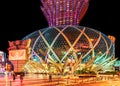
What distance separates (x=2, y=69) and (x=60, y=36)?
17.7m

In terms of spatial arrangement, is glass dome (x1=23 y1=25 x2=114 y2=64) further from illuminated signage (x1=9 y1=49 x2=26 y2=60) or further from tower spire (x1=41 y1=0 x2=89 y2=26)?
illuminated signage (x1=9 y1=49 x2=26 y2=60)

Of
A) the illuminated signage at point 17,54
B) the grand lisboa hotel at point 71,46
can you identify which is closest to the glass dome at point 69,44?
the grand lisboa hotel at point 71,46

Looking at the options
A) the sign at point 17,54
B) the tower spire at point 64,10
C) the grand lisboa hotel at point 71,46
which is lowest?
the sign at point 17,54

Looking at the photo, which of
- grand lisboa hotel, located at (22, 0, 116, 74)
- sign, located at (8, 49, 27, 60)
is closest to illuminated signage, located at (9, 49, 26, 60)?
sign, located at (8, 49, 27, 60)

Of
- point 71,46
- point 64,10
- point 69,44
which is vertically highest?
point 64,10

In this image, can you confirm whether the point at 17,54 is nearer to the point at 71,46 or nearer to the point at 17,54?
the point at 17,54

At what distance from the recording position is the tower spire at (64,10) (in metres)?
88.1

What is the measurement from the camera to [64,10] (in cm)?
8962

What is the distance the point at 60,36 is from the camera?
262 feet

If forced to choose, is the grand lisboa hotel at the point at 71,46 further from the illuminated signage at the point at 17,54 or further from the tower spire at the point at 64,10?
the illuminated signage at the point at 17,54

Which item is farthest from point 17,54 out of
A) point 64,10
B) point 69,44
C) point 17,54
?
point 64,10

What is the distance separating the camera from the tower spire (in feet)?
289

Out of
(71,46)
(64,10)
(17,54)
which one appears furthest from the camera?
(64,10)

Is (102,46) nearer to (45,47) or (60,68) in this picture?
(45,47)
